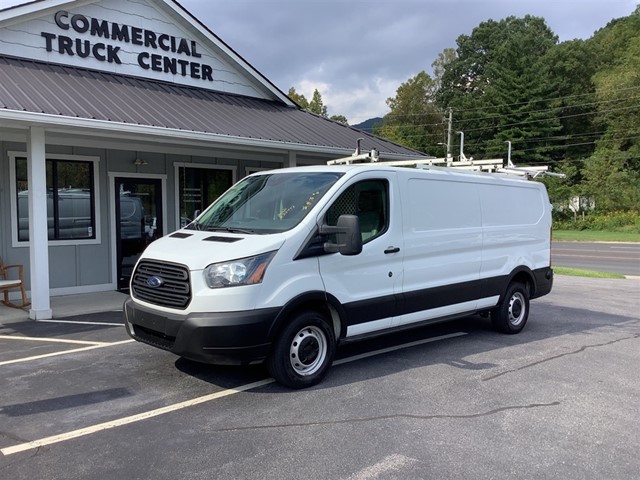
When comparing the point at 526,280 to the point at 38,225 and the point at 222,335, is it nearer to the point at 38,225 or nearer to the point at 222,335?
the point at 222,335

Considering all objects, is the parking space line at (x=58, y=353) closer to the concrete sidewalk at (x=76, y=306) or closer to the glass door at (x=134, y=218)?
the concrete sidewalk at (x=76, y=306)

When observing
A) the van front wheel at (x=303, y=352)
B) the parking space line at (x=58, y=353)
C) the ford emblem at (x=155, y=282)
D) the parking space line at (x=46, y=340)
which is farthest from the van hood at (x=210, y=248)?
the parking space line at (x=46, y=340)

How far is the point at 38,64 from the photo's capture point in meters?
9.42

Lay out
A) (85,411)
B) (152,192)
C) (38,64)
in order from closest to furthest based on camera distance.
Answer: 1. (85,411)
2. (38,64)
3. (152,192)

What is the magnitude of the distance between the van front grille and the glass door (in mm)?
5859

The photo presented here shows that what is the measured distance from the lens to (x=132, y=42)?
10719 millimetres

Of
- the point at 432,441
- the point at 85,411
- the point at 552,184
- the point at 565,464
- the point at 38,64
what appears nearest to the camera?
the point at 565,464

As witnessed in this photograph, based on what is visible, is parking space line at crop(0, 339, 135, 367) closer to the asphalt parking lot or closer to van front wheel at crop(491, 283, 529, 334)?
the asphalt parking lot

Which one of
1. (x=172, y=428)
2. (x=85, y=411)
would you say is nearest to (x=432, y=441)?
(x=172, y=428)

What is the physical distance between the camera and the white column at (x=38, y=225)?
7.86 m

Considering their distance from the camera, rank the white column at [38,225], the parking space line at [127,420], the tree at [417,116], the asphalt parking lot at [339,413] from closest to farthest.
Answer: the asphalt parking lot at [339,413] → the parking space line at [127,420] → the white column at [38,225] → the tree at [417,116]

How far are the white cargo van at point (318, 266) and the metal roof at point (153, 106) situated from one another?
3326 millimetres

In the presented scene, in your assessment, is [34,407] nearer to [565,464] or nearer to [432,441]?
[432,441]

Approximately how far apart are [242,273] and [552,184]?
4697 centimetres
